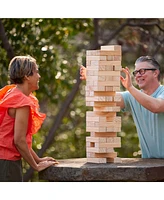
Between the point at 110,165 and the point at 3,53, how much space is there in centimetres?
337

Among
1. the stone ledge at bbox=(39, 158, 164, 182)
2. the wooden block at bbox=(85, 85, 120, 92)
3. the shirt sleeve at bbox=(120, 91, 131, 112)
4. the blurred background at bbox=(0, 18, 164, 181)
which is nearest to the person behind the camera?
the stone ledge at bbox=(39, 158, 164, 182)

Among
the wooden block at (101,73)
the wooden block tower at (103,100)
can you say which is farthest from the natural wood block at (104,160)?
the wooden block at (101,73)

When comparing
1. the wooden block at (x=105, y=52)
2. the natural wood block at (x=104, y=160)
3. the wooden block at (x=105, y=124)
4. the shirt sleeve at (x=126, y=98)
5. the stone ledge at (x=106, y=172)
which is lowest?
the stone ledge at (x=106, y=172)

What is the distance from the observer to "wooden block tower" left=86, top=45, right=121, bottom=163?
6.12 meters

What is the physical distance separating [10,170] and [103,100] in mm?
1012

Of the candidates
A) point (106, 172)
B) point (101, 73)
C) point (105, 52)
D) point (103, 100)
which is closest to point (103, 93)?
point (103, 100)

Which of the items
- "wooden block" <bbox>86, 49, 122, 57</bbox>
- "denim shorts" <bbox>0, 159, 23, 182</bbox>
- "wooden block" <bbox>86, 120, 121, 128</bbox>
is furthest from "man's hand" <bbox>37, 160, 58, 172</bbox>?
"wooden block" <bbox>86, 49, 122, 57</bbox>

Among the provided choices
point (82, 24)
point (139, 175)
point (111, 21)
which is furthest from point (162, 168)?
point (111, 21)

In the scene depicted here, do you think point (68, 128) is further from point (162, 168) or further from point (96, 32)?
point (162, 168)

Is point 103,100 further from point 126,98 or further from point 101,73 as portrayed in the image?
point 126,98

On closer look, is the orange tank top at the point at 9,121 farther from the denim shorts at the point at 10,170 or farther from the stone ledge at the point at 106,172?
the stone ledge at the point at 106,172

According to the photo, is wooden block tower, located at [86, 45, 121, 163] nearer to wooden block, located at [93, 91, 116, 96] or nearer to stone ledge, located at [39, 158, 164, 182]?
wooden block, located at [93, 91, 116, 96]

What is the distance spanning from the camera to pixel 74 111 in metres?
14.7

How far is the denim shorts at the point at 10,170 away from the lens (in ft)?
19.4
